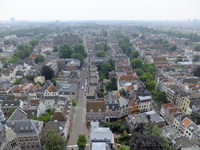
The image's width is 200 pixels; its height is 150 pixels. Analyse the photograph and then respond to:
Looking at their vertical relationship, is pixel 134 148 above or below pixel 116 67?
below

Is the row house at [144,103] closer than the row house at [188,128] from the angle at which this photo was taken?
No

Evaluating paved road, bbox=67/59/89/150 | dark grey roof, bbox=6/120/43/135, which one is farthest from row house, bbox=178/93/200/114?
dark grey roof, bbox=6/120/43/135

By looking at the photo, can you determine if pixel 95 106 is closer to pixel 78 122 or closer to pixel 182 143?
pixel 78 122

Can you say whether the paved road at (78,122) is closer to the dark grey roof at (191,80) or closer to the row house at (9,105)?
the row house at (9,105)

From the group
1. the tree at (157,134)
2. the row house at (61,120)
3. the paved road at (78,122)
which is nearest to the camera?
the tree at (157,134)

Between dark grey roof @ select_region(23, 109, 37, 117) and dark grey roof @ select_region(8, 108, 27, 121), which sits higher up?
dark grey roof @ select_region(8, 108, 27, 121)

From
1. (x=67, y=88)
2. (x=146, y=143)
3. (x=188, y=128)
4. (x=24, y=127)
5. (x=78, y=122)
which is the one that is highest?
(x=67, y=88)

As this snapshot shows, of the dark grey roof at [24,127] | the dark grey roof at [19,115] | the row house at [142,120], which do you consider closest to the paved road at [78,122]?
the dark grey roof at [24,127]

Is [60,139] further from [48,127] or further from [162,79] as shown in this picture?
[162,79]

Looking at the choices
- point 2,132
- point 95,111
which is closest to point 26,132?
point 2,132

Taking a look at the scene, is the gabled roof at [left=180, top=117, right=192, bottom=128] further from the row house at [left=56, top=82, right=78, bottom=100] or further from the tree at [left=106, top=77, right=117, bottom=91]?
the row house at [left=56, top=82, right=78, bottom=100]

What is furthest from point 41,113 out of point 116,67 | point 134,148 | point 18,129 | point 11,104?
point 116,67
